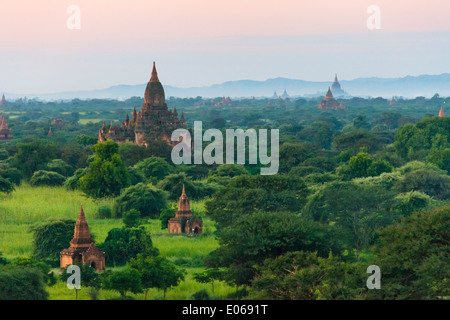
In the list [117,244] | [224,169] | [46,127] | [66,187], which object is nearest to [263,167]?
[224,169]

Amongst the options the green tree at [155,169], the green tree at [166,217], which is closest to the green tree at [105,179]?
the green tree at [155,169]

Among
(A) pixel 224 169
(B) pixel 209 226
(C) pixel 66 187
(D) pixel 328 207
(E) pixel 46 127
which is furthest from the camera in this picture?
(E) pixel 46 127

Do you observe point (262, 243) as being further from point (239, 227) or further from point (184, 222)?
point (184, 222)

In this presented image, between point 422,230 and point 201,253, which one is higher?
point 422,230

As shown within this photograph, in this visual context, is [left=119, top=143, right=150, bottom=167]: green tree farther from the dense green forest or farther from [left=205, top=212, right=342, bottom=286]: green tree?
[left=205, top=212, right=342, bottom=286]: green tree

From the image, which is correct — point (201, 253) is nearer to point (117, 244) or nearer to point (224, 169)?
point (117, 244)

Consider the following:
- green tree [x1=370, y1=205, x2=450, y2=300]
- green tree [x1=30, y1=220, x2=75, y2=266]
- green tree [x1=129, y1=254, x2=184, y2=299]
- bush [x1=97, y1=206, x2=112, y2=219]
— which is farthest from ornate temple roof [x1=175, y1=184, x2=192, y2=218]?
green tree [x1=370, y1=205, x2=450, y2=300]
